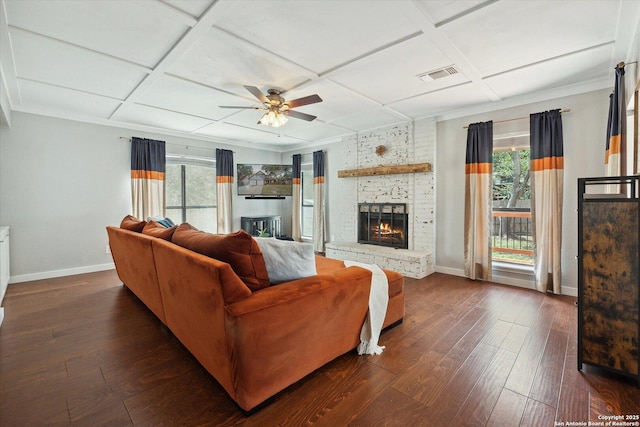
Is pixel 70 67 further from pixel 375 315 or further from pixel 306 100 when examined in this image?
pixel 375 315

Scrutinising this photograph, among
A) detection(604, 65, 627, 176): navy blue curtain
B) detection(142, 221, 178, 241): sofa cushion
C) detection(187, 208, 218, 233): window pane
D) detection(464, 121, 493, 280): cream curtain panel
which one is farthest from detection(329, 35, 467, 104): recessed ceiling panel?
detection(187, 208, 218, 233): window pane

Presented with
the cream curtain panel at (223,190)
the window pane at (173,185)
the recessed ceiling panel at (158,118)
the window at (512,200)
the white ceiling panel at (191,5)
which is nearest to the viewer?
the white ceiling panel at (191,5)

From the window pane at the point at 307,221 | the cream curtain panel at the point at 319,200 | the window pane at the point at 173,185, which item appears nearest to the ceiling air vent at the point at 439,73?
the cream curtain panel at the point at 319,200

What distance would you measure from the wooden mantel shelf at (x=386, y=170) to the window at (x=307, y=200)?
4.32ft

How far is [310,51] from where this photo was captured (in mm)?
2502

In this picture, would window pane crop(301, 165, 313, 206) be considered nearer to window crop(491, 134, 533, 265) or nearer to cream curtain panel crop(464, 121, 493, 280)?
cream curtain panel crop(464, 121, 493, 280)

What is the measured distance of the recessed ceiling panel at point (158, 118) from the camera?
4141 millimetres

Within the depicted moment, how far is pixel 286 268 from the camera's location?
5.96 ft

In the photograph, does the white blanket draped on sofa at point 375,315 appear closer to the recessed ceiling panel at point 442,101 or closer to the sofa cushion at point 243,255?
the sofa cushion at point 243,255

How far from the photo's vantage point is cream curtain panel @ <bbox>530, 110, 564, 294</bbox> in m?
3.46

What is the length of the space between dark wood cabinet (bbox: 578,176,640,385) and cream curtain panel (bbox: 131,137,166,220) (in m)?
5.73

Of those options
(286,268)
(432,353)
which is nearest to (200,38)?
(286,268)

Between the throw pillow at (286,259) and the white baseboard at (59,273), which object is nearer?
the throw pillow at (286,259)

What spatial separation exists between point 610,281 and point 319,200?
4.93 meters
